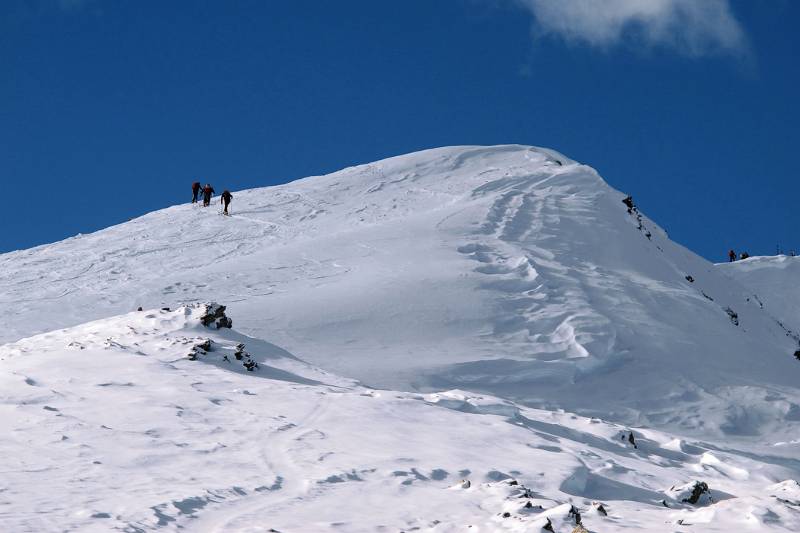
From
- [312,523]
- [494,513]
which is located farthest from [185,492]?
[494,513]

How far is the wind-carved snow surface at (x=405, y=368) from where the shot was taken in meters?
9.57

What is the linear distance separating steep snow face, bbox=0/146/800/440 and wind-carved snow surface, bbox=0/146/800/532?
0.11m

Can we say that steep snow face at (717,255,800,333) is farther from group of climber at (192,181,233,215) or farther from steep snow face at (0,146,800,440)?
group of climber at (192,181,233,215)

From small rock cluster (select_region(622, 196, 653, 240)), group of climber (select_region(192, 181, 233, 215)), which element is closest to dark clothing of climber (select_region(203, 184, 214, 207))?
Answer: group of climber (select_region(192, 181, 233, 215))

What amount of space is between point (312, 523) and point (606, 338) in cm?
1773

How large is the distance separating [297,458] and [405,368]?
10548 mm

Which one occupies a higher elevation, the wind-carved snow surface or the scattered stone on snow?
the wind-carved snow surface

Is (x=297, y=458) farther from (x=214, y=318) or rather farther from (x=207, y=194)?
(x=207, y=194)

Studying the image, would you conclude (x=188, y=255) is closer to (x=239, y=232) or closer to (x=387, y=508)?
(x=239, y=232)

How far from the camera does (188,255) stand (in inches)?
1297

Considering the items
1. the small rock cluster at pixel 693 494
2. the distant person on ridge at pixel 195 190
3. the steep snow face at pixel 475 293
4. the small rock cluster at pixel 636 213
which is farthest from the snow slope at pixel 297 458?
the distant person on ridge at pixel 195 190

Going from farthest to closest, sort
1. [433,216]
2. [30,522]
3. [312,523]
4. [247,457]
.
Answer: [433,216] < [247,457] < [312,523] < [30,522]

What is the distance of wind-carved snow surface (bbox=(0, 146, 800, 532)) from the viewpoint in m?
9.57

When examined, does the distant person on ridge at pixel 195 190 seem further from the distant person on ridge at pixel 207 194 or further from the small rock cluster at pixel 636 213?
the small rock cluster at pixel 636 213
